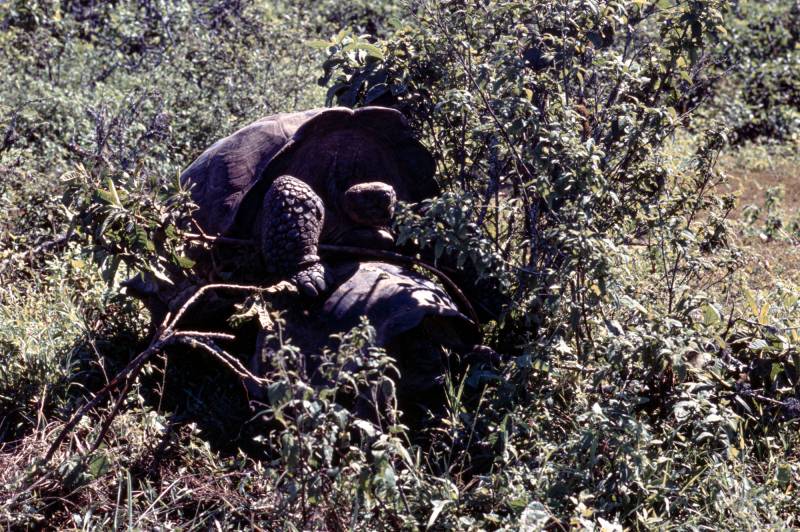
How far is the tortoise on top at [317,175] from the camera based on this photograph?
339cm

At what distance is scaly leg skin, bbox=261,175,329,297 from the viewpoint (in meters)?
3.22

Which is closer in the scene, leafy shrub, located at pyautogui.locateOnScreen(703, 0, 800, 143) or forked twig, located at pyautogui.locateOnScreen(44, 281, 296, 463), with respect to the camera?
forked twig, located at pyautogui.locateOnScreen(44, 281, 296, 463)

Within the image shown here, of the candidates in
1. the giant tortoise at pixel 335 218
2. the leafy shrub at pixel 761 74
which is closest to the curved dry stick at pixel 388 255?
the giant tortoise at pixel 335 218

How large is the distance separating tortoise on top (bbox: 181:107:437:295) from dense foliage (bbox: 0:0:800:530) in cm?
17

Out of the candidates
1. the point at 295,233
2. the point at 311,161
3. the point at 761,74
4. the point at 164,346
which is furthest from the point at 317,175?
the point at 761,74

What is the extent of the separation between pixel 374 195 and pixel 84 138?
291 cm

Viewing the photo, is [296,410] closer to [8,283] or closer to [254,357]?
[254,357]

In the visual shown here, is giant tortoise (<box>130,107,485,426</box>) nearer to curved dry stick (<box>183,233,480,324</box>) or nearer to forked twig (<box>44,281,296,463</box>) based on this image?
curved dry stick (<box>183,233,480,324</box>)

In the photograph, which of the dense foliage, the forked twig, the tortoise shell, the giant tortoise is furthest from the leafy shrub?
the forked twig

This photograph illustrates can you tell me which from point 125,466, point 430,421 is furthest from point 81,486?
point 430,421

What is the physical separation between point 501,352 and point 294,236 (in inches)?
36.1

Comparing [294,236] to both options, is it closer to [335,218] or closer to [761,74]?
[335,218]

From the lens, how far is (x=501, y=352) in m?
3.58

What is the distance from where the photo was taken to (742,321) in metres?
3.35
